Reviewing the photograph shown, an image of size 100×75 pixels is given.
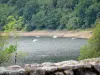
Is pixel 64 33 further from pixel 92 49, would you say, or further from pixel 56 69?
pixel 56 69

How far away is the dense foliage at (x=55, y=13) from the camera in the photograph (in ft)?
471

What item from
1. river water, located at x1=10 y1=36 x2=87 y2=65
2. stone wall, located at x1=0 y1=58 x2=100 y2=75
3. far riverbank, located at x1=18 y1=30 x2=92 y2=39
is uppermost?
stone wall, located at x1=0 y1=58 x2=100 y2=75

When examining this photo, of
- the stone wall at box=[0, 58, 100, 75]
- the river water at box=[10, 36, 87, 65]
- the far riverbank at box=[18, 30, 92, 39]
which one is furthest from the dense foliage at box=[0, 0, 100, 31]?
A: the stone wall at box=[0, 58, 100, 75]

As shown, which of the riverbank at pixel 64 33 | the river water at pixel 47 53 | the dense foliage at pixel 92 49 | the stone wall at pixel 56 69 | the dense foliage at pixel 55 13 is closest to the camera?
the stone wall at pixel 56 69

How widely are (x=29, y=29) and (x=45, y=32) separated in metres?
14.0

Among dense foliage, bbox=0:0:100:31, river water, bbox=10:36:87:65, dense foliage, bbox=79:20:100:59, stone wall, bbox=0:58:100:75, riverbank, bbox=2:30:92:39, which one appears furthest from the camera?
dense foliage, bbox=0:0:100:31

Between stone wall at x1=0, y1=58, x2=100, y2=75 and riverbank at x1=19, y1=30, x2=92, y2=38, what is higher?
stone wall at x1=0, y1=58, x2=100, y2=75

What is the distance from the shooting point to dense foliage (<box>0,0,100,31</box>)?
144 meters

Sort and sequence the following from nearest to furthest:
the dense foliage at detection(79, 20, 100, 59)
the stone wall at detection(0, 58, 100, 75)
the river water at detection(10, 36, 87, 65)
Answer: the stone wall at detection(0, 58, 100, 75) → the dense foliage at detection(79, 20, 100, 59) → the river water at detection(10, 36, 87, 65)

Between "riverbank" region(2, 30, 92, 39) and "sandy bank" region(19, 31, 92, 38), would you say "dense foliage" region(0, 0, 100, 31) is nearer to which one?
"riverbank" region(2, 30, 92, 39)

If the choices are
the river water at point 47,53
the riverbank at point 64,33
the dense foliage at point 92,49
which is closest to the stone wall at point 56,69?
the dense foliage at point 92,49

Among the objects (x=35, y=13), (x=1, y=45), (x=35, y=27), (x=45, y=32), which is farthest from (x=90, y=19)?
(x=1, y=45)

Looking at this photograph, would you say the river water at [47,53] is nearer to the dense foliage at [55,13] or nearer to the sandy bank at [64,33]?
the sandy bank at [64,33]

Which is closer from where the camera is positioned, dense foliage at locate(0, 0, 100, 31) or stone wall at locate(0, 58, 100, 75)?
stone wall at locate(0, 58, 100, 75)
